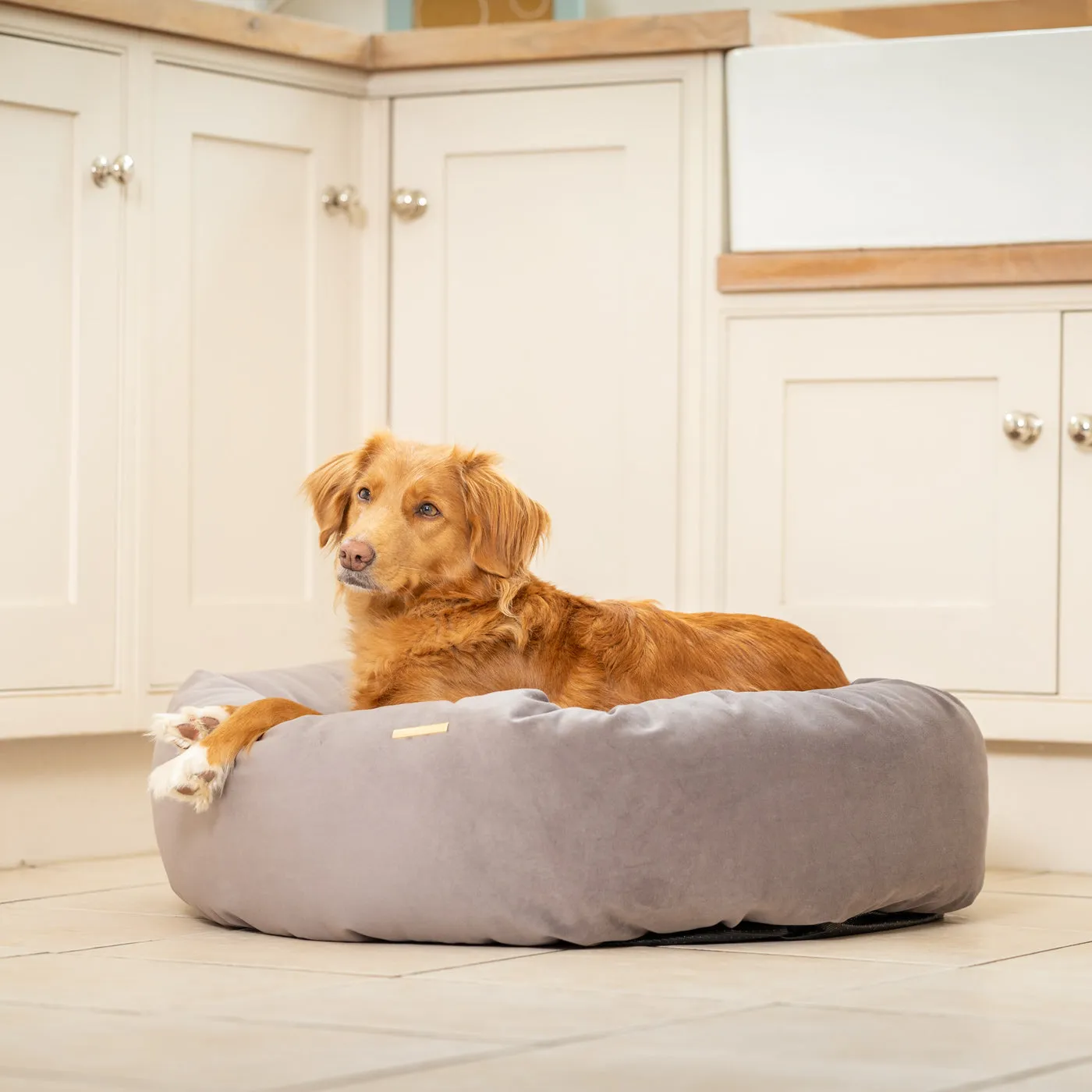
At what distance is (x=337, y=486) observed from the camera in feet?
8.50

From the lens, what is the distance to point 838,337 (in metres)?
3.20

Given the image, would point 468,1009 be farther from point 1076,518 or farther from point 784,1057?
point 1076,518

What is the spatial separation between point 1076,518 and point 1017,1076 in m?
1.71

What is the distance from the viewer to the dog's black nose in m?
2.41

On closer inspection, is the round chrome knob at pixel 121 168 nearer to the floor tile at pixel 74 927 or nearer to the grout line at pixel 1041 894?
the floor tile at pixel 74 927

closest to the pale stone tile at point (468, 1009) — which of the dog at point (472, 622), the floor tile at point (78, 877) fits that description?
the dog at point (472, 622)

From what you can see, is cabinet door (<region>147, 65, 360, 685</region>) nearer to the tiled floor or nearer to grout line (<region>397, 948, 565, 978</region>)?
the tiled floor

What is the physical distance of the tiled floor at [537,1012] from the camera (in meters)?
1.49

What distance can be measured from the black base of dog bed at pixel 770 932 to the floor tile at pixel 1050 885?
0.49 metres

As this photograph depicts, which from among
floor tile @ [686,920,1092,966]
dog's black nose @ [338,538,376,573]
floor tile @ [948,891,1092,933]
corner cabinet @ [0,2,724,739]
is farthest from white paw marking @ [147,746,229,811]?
floor tile @ [948,891,1092,933]

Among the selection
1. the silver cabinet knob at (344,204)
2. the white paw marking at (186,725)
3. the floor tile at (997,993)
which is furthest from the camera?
the silver cabinet knob at (344,204)

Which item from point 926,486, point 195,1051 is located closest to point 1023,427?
point 926,486

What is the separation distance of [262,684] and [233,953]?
69 centimetres

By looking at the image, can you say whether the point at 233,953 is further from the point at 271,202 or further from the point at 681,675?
the point at 271,202
